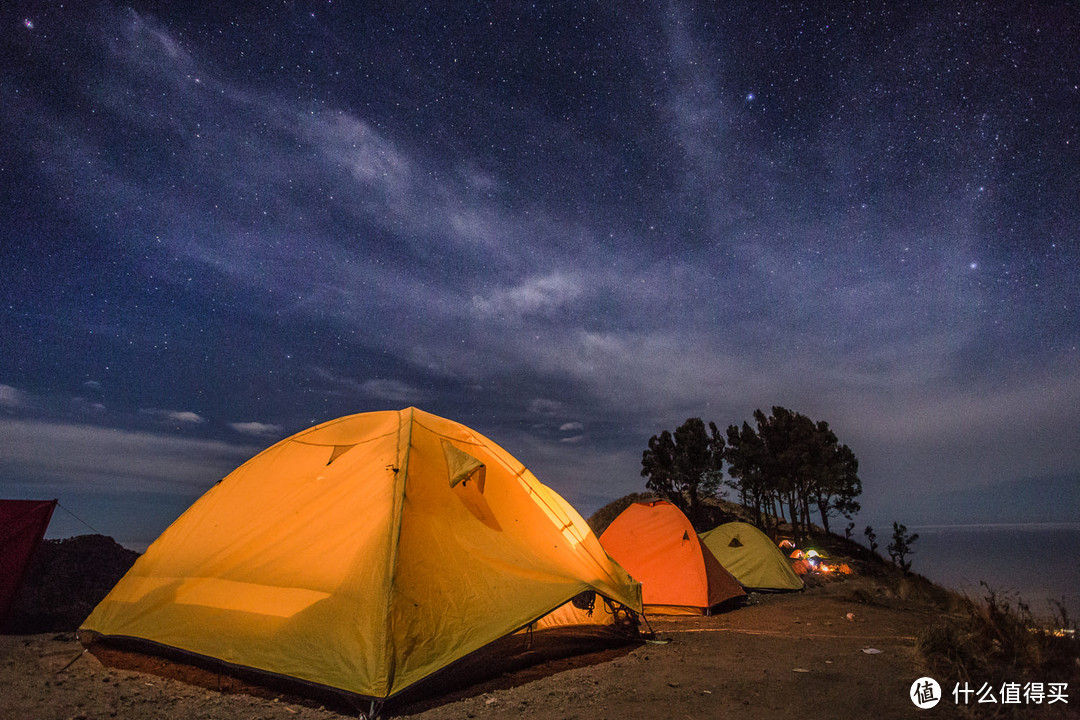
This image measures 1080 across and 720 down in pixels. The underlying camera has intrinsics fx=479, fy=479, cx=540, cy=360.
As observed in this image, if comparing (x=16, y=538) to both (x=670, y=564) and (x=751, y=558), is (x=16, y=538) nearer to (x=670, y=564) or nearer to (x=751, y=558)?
(x=670, y=564)

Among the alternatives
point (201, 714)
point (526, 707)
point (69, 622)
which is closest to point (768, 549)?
point (526, 707)

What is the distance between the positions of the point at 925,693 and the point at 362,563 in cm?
544

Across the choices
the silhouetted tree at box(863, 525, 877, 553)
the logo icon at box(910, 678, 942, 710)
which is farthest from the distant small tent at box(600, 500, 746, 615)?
the silhouetted tree at box(863, 525, 877, 553)

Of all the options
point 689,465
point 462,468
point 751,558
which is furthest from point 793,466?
point 462,468

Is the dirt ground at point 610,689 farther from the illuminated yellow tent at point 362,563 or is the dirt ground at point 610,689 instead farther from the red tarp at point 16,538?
the red tarp at point 16,538

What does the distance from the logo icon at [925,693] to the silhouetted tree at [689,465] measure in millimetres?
33473

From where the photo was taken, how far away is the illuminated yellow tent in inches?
186

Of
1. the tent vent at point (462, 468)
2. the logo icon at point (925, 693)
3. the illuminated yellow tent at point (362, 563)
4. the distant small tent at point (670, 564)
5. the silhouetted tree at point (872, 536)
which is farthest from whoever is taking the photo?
the silhouetted tree at point (872, 536)

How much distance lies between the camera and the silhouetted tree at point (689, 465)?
37062 millimetres

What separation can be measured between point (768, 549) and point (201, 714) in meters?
14.1

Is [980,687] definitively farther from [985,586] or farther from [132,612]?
[132,612]

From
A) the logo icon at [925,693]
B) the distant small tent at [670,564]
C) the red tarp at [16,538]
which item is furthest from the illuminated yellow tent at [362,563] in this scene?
the distant small tent at [670,564]

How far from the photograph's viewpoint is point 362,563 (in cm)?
508

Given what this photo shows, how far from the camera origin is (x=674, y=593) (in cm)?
1026
